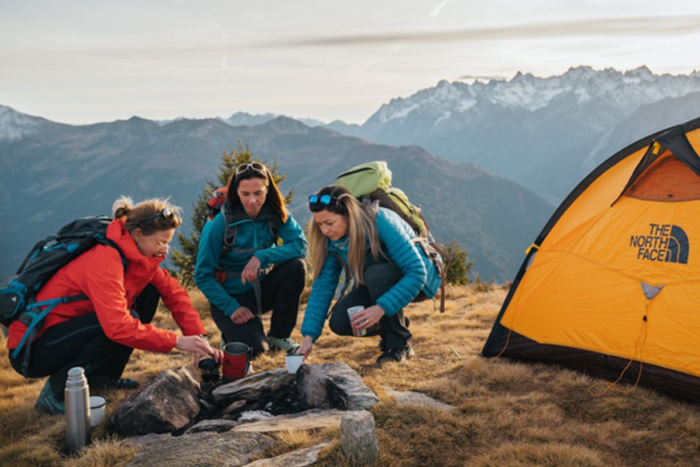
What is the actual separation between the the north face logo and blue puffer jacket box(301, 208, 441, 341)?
84.6 inches

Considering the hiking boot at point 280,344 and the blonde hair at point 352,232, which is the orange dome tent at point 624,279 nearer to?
the blonde hair at point 352,232

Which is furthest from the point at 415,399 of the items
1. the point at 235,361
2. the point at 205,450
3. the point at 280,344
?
the point at 280,344

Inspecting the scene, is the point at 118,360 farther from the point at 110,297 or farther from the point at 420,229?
the point at 420,229

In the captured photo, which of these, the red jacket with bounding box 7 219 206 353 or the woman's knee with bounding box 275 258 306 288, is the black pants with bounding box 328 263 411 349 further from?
the red jacket with bounding box 7 219 206 353

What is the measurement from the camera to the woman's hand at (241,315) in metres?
6.07

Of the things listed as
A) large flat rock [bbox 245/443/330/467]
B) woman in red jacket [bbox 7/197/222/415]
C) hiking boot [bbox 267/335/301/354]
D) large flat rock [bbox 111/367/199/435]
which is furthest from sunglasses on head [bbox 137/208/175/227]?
hiking boot [bbox 267/335/301/354]

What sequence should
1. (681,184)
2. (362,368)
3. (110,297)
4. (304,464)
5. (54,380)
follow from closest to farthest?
(304,464), (110,297), (54,380), (681,184), (362,368)

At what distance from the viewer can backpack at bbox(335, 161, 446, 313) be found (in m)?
5.98

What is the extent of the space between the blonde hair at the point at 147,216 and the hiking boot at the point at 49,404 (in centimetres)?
174

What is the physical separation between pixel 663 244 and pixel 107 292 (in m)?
5.15

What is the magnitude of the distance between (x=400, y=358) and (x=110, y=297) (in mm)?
3103

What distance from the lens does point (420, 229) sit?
21.2ft

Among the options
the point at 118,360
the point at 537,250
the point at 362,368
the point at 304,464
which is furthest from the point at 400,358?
the point at 118,360

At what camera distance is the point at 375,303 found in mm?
5609
